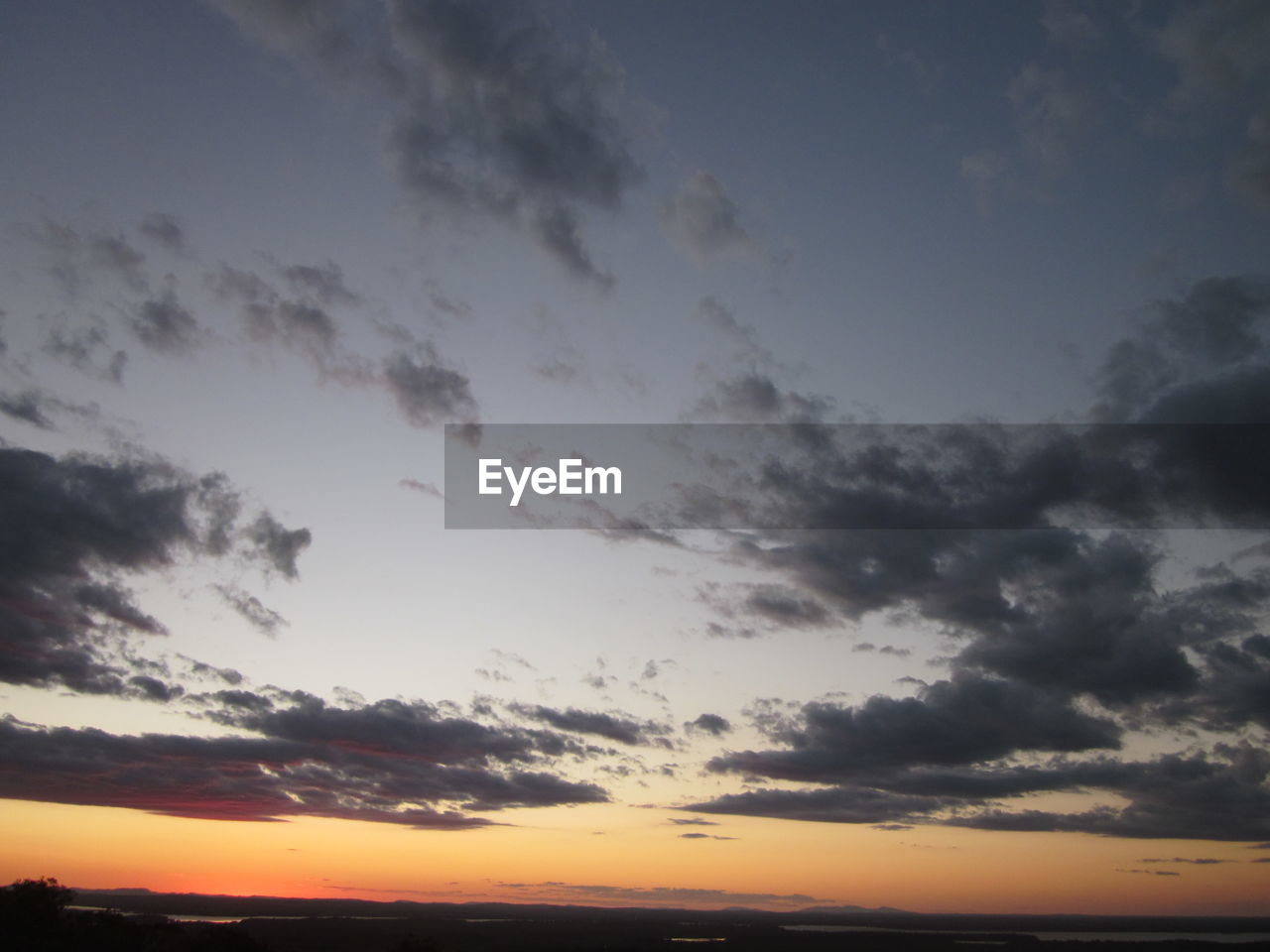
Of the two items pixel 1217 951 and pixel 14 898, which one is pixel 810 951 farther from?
pixel 14 898

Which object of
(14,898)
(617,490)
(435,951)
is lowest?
(435,951)

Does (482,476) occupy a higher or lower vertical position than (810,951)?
higher

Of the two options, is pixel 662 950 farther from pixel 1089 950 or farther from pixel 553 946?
pixel 1089 950

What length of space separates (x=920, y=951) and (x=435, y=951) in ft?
557

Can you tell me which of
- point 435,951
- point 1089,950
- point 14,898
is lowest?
point 1089,950

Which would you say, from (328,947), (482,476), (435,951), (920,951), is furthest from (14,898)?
(920,951)

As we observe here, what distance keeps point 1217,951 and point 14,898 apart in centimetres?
23685

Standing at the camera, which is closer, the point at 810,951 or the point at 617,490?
the point at 617,490

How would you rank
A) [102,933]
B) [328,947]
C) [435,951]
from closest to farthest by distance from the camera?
[102,933]
[435,951]
[328,947]

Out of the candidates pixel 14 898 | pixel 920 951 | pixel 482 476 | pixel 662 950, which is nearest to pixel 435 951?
pixel 14 898

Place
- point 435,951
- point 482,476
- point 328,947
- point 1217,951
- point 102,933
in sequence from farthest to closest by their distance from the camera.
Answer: point 1217,951 → point 328,947 → point 435,951 → point 102,933 → point 482,476

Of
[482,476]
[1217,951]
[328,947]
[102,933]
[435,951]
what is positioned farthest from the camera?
[1217,951]

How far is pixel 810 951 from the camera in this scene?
625 feet

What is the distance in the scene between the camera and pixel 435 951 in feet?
228
